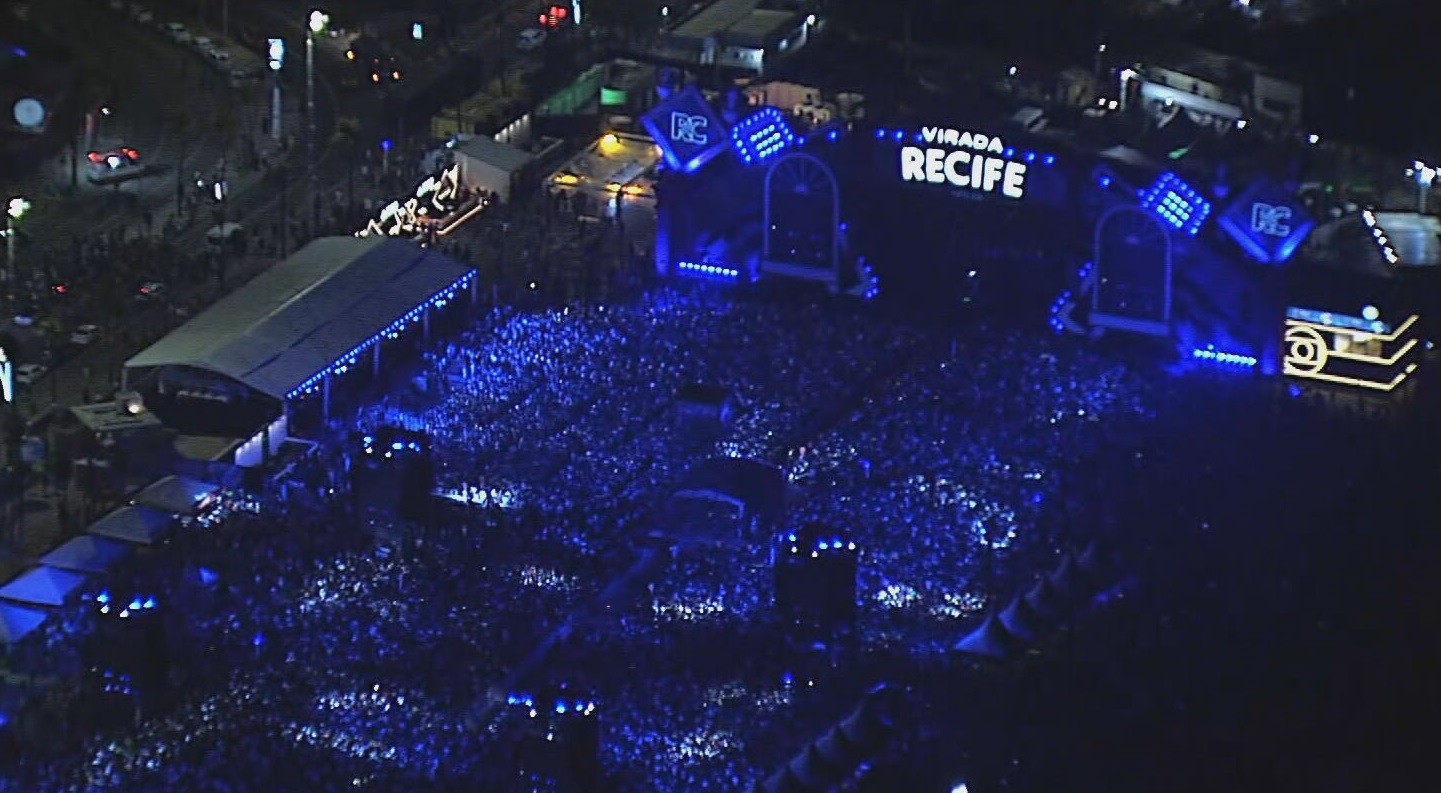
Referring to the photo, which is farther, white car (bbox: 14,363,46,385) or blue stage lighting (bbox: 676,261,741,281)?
blue stage lighting (bbox: 676,261,741,281)

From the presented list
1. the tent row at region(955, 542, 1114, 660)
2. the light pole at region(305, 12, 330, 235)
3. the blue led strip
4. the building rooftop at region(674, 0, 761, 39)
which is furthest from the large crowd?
the building rooftop at region(674, 0, 761, 39)

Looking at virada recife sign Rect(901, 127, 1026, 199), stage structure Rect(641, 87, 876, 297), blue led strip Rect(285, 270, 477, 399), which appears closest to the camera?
blue led strip Rect(285, 270, 477, 399)

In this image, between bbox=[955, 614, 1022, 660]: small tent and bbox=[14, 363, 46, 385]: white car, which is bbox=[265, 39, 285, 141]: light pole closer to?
bbox=[14, 363, 46, 385]: white car

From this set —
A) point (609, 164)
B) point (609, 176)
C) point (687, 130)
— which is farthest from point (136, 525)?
point (609, 164)

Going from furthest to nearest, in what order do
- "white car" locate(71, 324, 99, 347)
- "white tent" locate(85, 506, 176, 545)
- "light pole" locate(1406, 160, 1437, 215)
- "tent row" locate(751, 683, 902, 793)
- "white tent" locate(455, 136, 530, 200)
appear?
"white tent" locate(455, 136, 530, 200), "light pole" locate(1406, 160, 1437, 215), "white car" locate(71, 324, 99, 347), "white tent" locate(85, 506, 176, 545), "tent row" locate(751, 683, 902, 793)

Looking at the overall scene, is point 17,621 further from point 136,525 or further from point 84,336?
point 84,336

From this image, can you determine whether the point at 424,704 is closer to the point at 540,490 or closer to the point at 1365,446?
the point at 540,490

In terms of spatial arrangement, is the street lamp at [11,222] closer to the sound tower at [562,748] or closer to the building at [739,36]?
the building at [739,36]
